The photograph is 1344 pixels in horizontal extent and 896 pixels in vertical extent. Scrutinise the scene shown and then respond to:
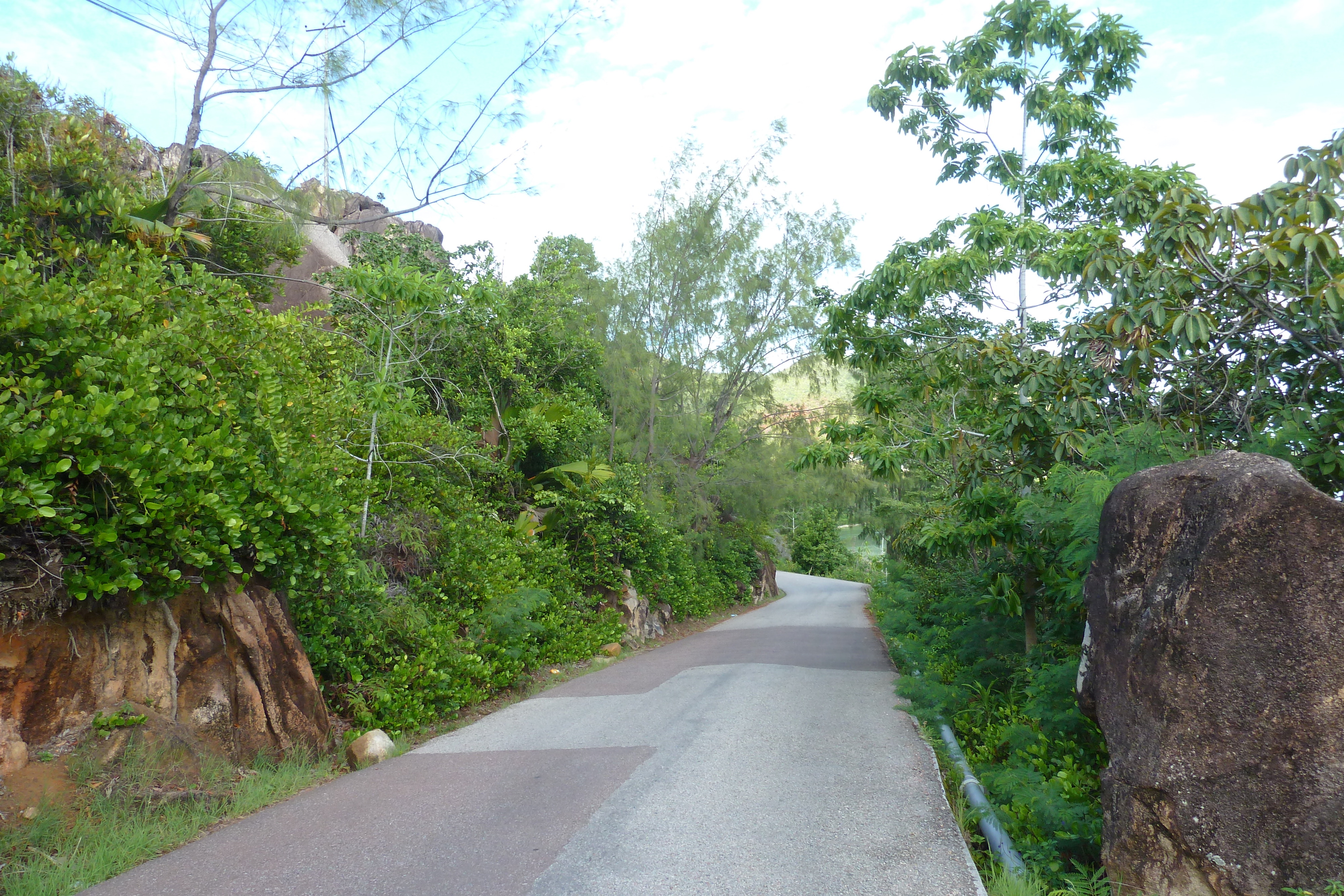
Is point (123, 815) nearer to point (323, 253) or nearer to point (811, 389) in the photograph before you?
point (323, 253)

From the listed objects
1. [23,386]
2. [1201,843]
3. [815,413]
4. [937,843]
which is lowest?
[937,843]

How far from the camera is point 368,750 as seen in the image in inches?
263

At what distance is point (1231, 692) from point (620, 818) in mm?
3669

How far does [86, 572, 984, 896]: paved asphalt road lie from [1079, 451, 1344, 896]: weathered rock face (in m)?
1.09

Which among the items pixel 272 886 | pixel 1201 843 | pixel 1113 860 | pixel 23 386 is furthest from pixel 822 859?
pixel 23 386

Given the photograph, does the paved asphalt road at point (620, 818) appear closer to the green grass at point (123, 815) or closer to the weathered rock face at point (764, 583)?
the green grass at point (123, 815)

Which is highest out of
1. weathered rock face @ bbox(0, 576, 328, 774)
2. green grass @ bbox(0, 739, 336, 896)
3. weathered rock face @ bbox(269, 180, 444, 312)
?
weathered rock face @ bbox(269, 180, 444, 312)

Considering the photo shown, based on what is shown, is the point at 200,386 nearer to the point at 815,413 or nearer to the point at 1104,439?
the point at 1104,439

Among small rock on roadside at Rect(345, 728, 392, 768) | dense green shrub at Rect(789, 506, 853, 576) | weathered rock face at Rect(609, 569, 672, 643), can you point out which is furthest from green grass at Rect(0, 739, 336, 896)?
dense green shrub at Rect(789, 506, 853, 576)

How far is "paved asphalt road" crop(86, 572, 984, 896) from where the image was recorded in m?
4.18

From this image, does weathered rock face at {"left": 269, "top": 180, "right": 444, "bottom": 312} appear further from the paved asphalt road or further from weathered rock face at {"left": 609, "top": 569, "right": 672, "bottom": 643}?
the paved asphalt road

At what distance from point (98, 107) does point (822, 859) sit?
10506 mm

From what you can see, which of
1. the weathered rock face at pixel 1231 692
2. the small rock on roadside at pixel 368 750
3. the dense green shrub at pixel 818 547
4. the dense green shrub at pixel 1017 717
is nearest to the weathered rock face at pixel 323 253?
the small rock on roadside at pixel 368 750

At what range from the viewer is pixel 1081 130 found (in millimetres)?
10914
